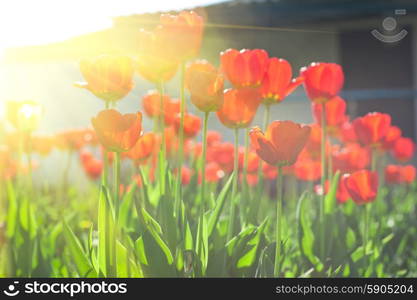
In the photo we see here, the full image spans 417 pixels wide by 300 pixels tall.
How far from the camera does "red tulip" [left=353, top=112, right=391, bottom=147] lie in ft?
4.23

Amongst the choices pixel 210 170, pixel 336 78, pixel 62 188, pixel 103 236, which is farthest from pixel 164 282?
pixel 62 188

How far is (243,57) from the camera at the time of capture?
1.00 metres

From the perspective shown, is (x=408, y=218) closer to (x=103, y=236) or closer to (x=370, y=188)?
(x=370, y=188)

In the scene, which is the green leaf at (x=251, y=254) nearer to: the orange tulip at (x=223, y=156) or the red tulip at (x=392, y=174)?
the orange tulip at (x=223, y=156)

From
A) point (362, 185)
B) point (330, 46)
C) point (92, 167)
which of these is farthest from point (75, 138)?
point (330, 46)

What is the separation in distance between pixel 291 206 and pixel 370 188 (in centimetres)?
111

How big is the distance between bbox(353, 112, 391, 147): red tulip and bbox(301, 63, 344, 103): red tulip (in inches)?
7.6

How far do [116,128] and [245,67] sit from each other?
281 millimetres

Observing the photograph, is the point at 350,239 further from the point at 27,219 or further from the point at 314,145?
the point at 27,219

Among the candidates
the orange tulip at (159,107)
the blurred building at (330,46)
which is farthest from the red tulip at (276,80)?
the blurred building at (330,46)

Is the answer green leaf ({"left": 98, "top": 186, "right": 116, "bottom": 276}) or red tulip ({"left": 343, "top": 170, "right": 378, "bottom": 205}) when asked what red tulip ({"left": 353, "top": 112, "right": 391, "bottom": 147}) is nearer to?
red tulip ({"left": 343, "top": 170, "right": 378, "bottom": 205})

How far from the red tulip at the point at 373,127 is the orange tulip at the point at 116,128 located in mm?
631

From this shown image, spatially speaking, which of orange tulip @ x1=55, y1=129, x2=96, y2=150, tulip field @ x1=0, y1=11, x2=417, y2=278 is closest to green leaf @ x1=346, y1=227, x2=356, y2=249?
tulip field @ x1=0, y1=11, x2=417, y2=278

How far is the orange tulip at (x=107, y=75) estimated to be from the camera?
92 centimetres
